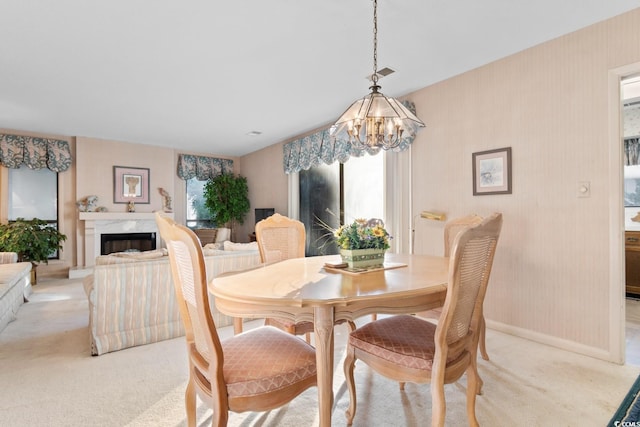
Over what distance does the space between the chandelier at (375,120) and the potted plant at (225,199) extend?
5.27 m

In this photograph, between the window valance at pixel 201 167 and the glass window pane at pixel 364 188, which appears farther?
the window valance at pixel 201 167

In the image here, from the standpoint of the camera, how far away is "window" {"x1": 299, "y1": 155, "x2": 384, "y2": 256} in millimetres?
4668

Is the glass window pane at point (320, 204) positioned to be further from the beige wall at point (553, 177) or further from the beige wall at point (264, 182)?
the beige wall at point (553, 177)

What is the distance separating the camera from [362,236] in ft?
6.30

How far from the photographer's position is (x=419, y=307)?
58.3 inches

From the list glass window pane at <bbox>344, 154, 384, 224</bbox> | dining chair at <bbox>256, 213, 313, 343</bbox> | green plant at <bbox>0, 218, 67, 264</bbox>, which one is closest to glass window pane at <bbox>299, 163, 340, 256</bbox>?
glass window pane at <bbox>344, 154, 384, 224</bbox>

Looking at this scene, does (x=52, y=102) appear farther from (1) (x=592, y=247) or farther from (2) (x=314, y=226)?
(1) (x=592, y=247)

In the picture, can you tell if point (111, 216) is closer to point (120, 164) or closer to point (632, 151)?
point (120, 164)

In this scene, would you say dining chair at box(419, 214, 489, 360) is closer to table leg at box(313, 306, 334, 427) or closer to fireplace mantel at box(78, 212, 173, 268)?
table leg at box(313, 306, 334, 427)

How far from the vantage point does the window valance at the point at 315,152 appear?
471 cm

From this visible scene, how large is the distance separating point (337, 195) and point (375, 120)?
10.6ft

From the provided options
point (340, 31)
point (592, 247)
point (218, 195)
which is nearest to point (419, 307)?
point (592, 247)

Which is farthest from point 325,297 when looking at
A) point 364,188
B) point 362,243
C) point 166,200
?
point 166,200

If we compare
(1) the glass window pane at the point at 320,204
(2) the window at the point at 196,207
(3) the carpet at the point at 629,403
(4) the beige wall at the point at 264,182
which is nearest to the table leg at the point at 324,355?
(3) the carpet at the point at 629,403
